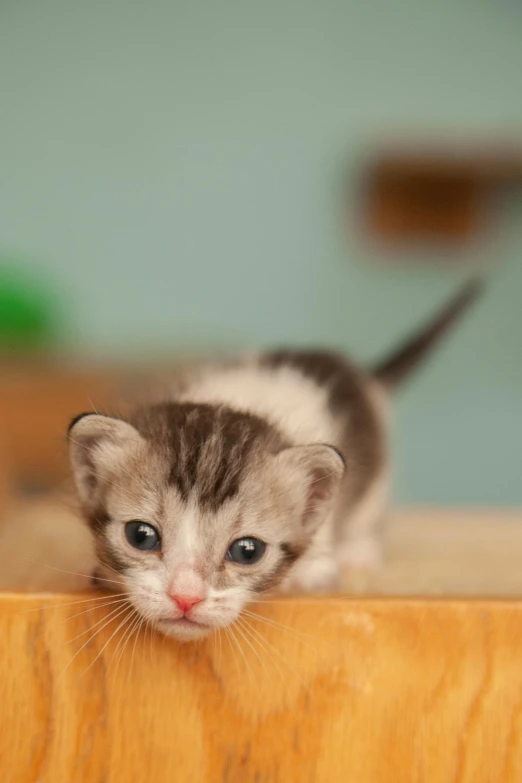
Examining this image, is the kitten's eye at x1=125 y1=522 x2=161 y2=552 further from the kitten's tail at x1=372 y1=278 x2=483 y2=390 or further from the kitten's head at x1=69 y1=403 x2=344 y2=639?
the kitten's tail at x1=372 y1=278 x2=483 y2=390

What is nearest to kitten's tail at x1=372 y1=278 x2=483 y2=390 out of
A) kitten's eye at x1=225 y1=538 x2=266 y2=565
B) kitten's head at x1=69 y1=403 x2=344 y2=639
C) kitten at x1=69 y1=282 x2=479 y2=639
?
kitten at x1=69 y1=282 x2=479 y2=639

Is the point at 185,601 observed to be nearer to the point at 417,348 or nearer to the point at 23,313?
the point at 417,348

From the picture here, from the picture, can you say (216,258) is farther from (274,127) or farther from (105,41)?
(105,41)

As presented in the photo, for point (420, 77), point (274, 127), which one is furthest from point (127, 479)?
point (420, 77)

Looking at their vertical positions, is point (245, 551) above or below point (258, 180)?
below

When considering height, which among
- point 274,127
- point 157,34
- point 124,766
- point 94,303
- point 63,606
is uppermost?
point 157,34

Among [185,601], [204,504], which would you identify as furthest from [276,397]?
[185,601]

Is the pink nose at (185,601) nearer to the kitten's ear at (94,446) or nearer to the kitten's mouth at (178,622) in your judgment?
the kitten's mouth at (178,622)
